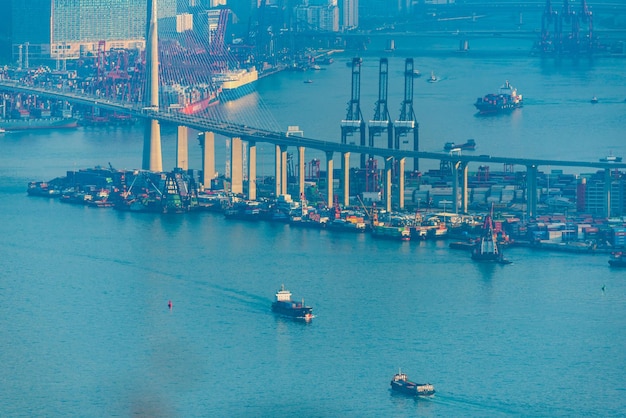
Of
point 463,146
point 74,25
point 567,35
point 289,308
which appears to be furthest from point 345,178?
point 567,35

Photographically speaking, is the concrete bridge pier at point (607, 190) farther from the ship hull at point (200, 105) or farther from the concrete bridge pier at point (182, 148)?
the ship hull at point (200, 105)

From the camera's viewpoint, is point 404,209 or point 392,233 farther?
point 404,209

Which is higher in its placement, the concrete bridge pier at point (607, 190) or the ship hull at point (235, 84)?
the ship hull at point (235, 84)

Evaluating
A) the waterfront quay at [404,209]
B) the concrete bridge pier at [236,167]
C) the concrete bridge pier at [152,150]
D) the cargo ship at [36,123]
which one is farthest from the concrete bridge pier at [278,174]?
the cargo ship at [36,123]

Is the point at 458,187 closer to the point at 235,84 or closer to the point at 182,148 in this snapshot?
the point at 182,148

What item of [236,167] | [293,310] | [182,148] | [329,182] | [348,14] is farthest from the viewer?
[348,14]
